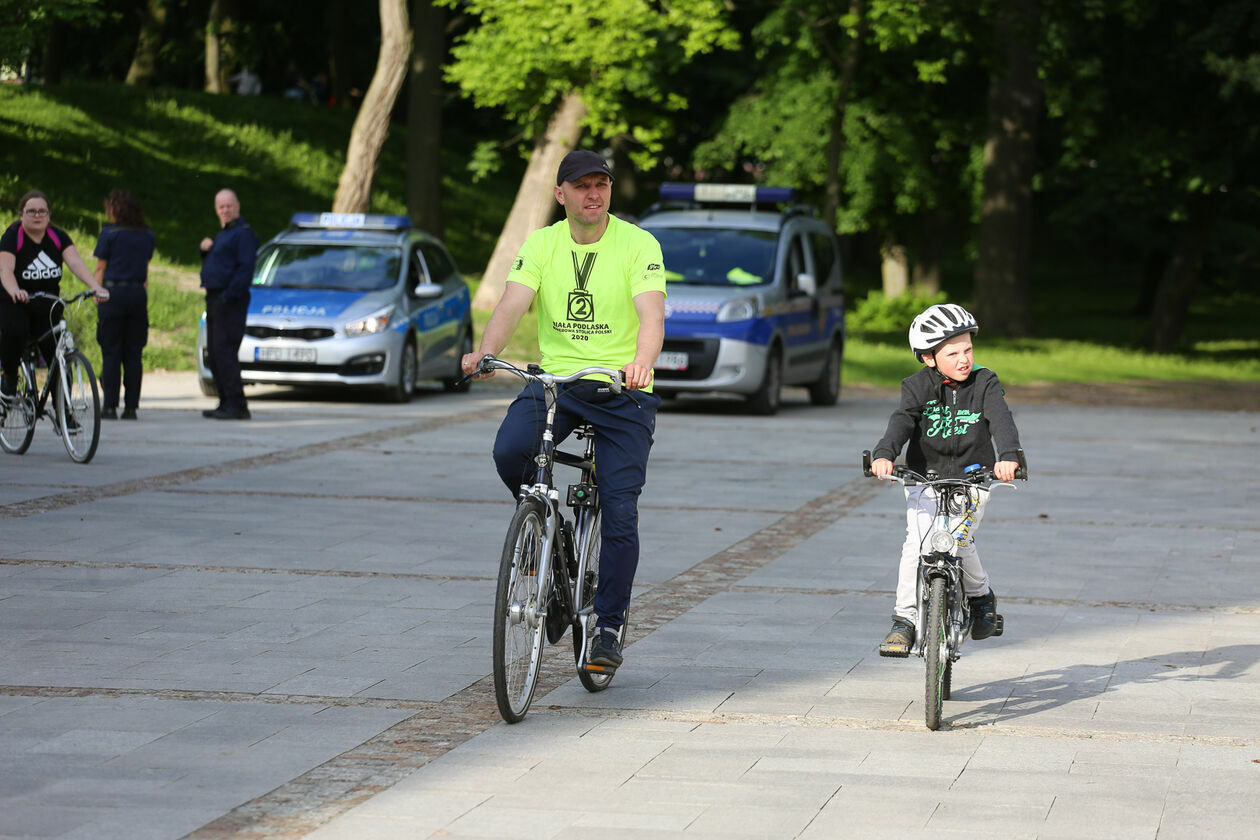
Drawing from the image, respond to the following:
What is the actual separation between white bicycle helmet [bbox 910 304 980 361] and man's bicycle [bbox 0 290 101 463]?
7446 millimetres

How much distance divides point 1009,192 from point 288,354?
19.8 metres

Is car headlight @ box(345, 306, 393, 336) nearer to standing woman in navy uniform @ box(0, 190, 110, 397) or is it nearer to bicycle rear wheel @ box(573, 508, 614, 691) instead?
standing woman in navy uniform @ box(0, 190, 110, 397)

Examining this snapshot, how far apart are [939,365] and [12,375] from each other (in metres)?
8.38

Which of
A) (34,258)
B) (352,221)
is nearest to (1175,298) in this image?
(352,221)

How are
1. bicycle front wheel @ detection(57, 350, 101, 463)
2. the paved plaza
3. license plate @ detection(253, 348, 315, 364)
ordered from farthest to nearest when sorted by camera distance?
license plate @ detection(253, 348, 315, 364) < bicycle front wheel @ detection(57, 350, 101, 463) < the paved plaza

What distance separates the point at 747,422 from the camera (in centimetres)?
1844

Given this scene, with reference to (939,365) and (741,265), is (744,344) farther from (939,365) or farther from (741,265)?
(939,365)

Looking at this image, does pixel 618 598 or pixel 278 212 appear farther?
pixel 278 212

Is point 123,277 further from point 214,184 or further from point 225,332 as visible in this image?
point 214,184

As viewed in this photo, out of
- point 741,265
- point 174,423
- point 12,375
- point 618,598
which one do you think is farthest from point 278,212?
point 618,598

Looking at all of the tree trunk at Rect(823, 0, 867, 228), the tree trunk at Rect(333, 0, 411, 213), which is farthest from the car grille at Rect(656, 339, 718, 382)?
the tree trunk at Rect(823, 0, 867, 228)

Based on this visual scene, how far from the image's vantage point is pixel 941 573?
6.28m

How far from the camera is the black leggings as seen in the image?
1282cm

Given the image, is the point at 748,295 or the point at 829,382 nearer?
the point at 748,295
